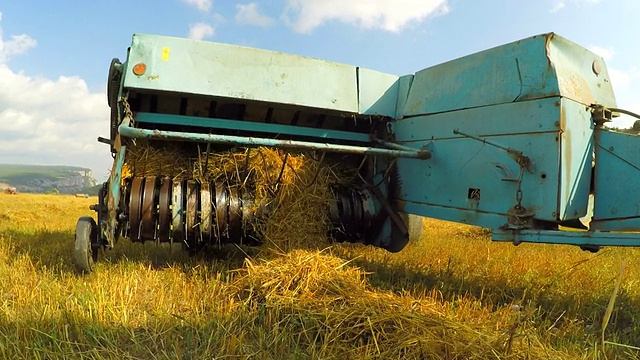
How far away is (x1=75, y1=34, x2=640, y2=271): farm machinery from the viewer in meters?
2.40

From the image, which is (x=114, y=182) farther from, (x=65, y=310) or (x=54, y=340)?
(x=54, y=340)

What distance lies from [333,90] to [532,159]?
5.51ft

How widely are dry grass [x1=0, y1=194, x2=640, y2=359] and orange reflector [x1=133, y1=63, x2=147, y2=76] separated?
4.92 feet

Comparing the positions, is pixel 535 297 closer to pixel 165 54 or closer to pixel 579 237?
pixel 579 237

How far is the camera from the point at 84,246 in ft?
9.00

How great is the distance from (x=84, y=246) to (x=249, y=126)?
1508 millimetres

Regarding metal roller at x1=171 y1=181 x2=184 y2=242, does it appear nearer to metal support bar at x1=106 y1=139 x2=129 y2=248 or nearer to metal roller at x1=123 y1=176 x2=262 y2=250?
metal roller at x1=123 y1=176 x2=262 y2=250

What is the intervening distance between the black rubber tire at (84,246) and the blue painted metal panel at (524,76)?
273 cm

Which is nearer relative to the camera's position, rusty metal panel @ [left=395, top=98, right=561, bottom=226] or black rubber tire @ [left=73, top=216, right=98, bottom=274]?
rusty metal panel @ [left=395, top=98, right=561, bottom=226]

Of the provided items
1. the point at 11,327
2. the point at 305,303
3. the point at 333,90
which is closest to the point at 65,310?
the point at 11,327

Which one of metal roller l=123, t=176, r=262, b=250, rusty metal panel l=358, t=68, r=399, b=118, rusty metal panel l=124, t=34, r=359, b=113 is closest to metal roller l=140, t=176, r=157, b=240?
metal roller l=123, t=176, r=262, b=250

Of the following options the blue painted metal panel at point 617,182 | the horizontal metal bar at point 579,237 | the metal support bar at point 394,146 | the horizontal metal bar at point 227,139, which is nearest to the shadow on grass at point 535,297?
the horizontal metal bar at point 579,237

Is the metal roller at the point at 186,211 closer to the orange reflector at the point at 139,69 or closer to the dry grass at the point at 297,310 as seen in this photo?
the dry grass at the point at 297,310

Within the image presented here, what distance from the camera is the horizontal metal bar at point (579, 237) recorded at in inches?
81.6
